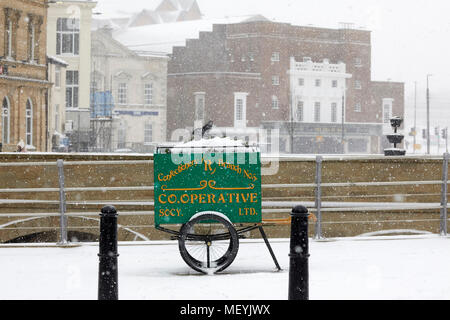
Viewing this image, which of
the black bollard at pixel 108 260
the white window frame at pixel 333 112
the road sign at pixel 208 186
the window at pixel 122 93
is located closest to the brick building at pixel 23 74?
the window at pixel 122 93

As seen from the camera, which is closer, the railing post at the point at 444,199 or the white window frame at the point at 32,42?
the railing post at the point at 444,199

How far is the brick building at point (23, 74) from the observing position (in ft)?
112

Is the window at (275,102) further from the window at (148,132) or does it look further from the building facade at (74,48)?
the building facade at (74,48)

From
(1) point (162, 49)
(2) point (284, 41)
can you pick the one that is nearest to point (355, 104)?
(2) point (284, 41)

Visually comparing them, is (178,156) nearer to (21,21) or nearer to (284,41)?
(21,21)

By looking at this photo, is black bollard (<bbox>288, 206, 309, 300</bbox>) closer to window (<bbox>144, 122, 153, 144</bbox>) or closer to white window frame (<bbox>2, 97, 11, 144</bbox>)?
white window frame (<bbox>2, 97, 11, 144</bbox>)

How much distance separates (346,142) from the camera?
71.2 metres

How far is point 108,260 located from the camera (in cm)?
598

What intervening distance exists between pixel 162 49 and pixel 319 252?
64.4m

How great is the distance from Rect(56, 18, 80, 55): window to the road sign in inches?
2130

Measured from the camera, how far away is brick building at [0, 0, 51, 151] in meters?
34.2

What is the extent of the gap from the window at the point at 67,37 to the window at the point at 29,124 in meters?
24.1

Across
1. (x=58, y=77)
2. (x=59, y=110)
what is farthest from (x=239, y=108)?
(x=59, y=110)

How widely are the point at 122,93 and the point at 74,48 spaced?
6.93 metres
